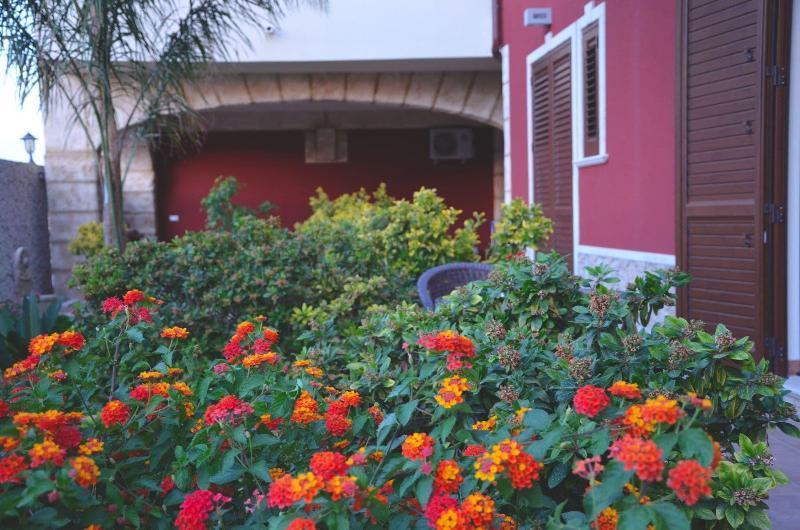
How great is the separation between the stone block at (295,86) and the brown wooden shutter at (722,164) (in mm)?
6480

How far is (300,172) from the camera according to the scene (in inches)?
533

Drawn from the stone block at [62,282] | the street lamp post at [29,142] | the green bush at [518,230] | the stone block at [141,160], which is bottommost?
the stone block at [62,282]

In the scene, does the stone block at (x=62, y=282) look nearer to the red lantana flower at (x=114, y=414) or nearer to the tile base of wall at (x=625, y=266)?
the tile base of wall at (x=625, y=266)

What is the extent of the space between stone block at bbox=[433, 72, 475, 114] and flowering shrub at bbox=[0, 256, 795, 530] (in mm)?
8300

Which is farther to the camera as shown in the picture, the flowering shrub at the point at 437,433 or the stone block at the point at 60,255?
the stone block at the point at 60,255

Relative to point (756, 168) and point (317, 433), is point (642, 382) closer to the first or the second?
point (317, 433)

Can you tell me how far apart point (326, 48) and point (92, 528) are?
8381mm

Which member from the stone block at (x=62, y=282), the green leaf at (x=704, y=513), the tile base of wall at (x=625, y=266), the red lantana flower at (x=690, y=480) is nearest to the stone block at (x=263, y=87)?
the stone block at (x=62, y=282)

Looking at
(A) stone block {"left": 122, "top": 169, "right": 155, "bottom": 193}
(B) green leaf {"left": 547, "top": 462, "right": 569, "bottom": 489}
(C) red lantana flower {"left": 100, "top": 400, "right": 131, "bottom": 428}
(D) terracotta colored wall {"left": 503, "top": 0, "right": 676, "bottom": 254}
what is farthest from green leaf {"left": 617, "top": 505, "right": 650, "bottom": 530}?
(A) stone block {"left": 122, "top": 169, "right": 155, "bottom": 193}

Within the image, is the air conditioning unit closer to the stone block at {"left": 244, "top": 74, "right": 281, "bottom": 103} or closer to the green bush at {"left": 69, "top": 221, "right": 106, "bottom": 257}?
the stone block at {"left": 244, "top": 74, "right": 281, "bottom": 103}

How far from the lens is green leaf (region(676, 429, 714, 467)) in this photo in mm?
1315

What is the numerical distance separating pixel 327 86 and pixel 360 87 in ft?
1.37

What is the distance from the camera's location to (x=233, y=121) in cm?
1331

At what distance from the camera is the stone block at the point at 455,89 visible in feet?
33.9
